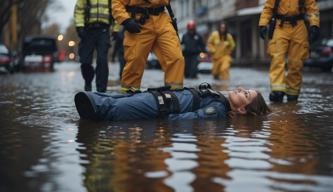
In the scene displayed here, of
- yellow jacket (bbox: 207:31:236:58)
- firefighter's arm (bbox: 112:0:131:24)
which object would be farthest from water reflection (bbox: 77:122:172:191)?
yellow jacket (bbox: 207:31:236:58)

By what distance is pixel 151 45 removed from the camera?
7.40m

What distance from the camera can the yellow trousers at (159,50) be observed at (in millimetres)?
7230

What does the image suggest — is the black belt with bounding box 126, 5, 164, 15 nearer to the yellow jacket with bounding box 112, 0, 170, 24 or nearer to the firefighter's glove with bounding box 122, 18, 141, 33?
the yellow jacket with bounding box 112, 0, 170, 24

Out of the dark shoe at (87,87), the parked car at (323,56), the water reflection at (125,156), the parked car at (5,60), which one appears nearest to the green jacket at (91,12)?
the dark shoe at (87,87)

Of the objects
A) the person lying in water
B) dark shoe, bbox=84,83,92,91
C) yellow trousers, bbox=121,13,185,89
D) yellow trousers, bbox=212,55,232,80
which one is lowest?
yellow trousers, bbox=212,55,232,80

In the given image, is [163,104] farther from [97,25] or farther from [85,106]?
[97,25]

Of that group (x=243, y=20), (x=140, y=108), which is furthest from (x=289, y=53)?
(x=243, y=20)

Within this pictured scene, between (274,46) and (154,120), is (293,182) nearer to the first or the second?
(154,120)

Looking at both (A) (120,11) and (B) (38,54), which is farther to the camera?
(B) (38,54)

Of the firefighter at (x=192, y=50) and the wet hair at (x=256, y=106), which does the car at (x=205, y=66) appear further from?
the wet hair at (x=256, y=106)

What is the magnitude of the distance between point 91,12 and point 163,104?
11.4 feet

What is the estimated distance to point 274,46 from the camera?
906cm

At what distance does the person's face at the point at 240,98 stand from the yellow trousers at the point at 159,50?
818mm

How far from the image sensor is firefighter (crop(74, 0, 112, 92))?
30.7 feet
